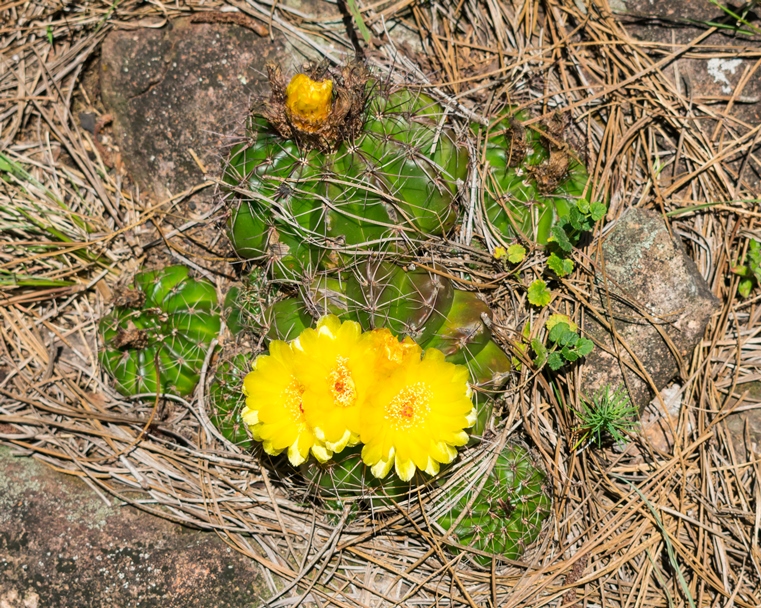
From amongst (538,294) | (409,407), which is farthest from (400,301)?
(538,294)

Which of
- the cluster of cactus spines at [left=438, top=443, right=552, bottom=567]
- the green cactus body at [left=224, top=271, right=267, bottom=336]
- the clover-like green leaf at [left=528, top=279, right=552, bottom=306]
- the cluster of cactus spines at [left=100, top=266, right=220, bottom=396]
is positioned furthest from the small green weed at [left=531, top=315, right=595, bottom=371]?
the cluster of cactus spines at [left=100, top=266, right=220, bottom=396]

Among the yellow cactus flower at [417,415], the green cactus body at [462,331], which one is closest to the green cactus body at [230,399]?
the yellow cactus flower at [417,415]

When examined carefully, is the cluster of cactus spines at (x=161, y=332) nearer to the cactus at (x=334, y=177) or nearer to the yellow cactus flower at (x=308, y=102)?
the cactus at (x=334, y=177)

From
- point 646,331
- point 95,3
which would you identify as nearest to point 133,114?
point 95,3

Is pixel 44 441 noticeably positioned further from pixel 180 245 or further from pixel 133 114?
pixel 133 114

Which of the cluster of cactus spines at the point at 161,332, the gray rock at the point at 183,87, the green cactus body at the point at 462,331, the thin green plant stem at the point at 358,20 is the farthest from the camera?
the gray rock at the point at 183,87

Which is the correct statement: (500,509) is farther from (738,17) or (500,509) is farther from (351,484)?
(738,17)
